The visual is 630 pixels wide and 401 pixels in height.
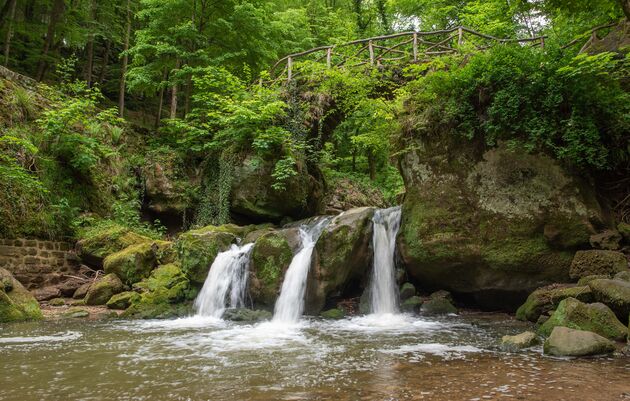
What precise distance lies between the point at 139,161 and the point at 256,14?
7199mm

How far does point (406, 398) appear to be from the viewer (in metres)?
3.58

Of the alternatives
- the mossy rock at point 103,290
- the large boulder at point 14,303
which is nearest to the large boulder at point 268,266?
the mossy rock at point 103,290

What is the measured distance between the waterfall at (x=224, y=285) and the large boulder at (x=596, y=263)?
7.17 meters

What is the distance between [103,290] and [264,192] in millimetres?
5447

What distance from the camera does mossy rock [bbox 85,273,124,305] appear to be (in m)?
10.1

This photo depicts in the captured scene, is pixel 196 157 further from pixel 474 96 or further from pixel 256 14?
pixel 474 96

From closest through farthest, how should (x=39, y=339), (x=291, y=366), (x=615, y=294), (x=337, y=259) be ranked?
(x=291, y=366), (x=615, y=294), (x=39, y=339), (x=337, y=259)

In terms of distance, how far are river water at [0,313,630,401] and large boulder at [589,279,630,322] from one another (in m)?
1.45

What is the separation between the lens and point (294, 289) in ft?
31.4

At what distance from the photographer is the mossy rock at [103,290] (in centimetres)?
1009

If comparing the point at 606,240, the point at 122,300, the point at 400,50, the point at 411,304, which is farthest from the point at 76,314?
the point at 400,50

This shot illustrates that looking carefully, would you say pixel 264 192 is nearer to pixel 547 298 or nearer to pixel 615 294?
pixel 547 298

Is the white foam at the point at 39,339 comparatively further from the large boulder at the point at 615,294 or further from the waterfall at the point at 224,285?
the large boulder at the point at 615,294

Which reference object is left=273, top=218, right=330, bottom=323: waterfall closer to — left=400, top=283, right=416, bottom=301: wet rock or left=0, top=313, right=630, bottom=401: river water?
left=0, top=313, right=630, bottom=401: river water
